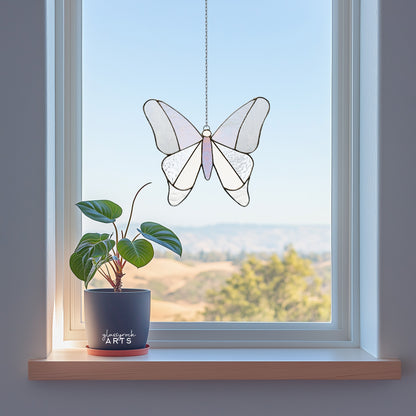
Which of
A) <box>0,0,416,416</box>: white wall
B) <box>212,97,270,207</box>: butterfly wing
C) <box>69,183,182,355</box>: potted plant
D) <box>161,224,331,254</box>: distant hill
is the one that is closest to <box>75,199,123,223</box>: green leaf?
<box>69,183,182,355</box>: potted plant

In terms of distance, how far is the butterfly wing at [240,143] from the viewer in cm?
164

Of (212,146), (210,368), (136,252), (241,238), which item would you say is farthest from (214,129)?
(210,368)

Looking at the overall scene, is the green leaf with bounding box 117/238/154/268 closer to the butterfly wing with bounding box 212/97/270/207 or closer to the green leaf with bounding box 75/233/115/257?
the green leaf with bounding box 75/233/115/257

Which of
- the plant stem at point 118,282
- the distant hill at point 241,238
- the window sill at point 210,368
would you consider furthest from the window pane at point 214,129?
the window sill at point 210,368

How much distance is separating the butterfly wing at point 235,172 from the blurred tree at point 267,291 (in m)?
0.18

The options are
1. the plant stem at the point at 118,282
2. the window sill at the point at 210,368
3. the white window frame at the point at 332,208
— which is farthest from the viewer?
the white window frame at the point at 332,208

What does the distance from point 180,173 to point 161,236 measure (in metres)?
0.24

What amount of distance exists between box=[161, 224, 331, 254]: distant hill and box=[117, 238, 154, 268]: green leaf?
0.70ft

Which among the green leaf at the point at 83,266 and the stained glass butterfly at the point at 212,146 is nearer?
the green leaf at the point at 83,266

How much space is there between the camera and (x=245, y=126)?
1640 millimetres

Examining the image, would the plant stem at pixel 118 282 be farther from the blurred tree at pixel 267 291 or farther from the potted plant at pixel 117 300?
the blurred tree at pixel 267 291

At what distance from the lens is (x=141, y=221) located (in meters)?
1.65

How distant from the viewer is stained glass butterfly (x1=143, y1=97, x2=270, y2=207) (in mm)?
1636
